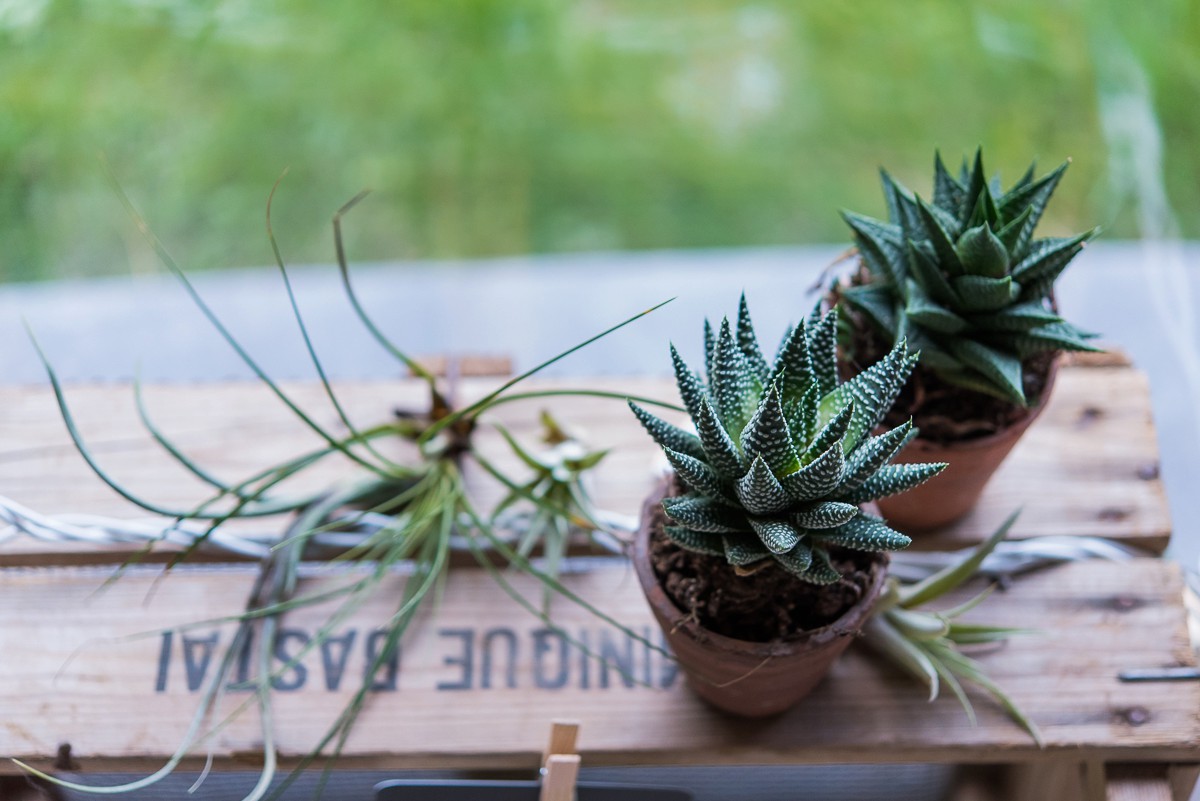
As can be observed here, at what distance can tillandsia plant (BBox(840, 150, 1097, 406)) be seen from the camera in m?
0.82

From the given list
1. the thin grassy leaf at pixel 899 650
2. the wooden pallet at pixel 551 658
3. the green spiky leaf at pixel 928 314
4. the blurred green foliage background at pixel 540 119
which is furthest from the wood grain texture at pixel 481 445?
the blurred green foliage background at pixel 540 119

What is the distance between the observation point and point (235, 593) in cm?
95

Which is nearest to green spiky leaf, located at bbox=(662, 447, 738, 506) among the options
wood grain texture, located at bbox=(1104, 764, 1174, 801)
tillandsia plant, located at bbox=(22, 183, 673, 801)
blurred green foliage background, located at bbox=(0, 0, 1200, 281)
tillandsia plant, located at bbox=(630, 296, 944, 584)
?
tillandsia plant, located at bbox=(630, 296, 944, 584)

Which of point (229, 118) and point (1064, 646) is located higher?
point (229, 118)

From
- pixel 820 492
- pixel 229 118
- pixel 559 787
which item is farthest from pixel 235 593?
pixel 229 118

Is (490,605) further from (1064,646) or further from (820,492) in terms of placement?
(1064,646)

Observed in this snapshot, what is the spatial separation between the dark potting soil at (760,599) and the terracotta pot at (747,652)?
0.01 metres

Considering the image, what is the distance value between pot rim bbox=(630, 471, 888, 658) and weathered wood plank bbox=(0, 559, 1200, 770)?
0.13m

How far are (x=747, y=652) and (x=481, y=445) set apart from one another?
14.5 inches

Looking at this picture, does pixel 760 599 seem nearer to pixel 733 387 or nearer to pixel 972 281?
pixel 733 387

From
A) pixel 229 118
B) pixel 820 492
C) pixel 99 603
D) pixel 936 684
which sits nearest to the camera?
pixel 820 492

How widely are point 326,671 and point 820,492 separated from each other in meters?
0.45

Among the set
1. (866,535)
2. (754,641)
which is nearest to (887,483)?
(866,535)

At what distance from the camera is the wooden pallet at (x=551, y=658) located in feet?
2.86
